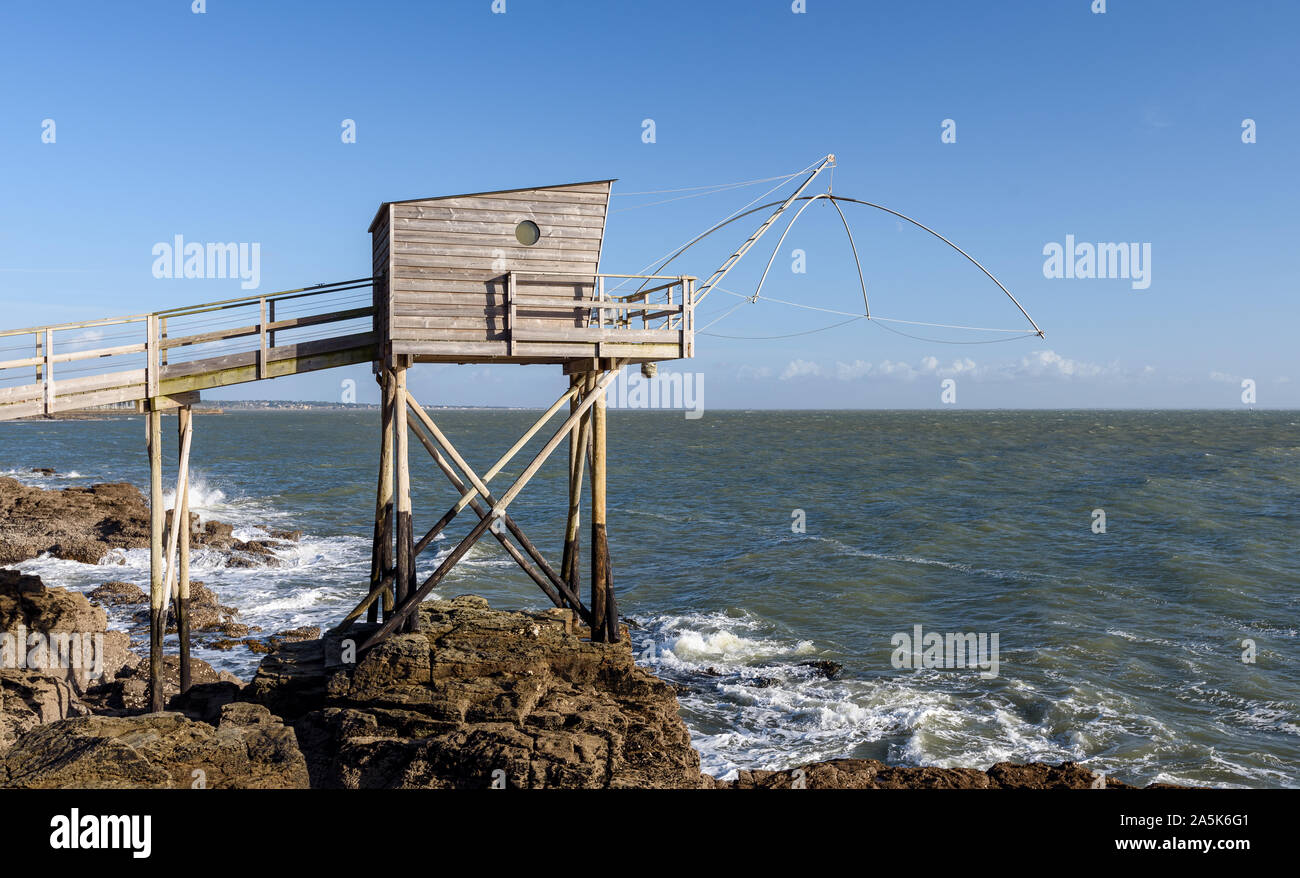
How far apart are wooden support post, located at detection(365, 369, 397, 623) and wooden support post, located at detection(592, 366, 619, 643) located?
3187mm

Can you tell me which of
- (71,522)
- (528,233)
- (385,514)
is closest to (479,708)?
(385,514)

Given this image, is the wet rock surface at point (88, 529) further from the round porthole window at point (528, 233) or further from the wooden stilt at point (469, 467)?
the round porthole window at point (528, 233)

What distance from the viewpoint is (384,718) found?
10.5 metres

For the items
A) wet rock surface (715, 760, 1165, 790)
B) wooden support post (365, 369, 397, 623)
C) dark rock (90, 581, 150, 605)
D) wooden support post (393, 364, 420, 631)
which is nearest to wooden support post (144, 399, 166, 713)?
wooden support post (365, 369, 397, 623)

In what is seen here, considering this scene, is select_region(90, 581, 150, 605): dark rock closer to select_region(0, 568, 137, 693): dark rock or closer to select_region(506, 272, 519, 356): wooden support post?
select_region(0, 568, 137, 693): dark rock

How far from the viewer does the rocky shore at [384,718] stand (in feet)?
27.5

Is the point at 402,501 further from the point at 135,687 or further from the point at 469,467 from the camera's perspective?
the point at 135,687

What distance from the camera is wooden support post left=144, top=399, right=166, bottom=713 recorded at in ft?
40.9

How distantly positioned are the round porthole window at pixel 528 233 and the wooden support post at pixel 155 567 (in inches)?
228
